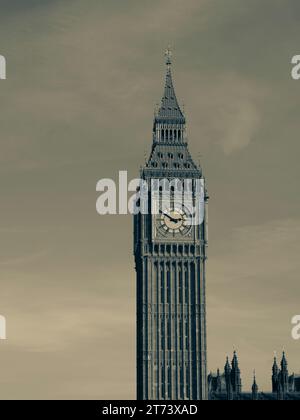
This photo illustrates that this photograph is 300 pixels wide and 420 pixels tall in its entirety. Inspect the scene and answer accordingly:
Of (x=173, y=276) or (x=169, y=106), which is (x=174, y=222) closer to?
(x=173, y=276)

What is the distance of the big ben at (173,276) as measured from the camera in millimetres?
178375

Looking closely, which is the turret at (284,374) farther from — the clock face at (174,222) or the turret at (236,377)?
the clock face at (174,222)

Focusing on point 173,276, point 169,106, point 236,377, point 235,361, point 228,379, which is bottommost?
point 228,379

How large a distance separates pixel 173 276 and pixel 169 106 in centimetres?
2331

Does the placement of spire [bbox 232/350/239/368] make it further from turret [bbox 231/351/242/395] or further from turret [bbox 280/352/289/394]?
turret [bbox 280/352/289/394]

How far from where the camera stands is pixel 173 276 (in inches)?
7160

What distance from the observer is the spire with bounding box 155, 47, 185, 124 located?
184750mm

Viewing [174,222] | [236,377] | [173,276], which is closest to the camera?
[236,377]

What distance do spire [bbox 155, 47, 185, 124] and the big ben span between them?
18.5 ft

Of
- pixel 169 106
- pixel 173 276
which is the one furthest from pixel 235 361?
pixel 169 106

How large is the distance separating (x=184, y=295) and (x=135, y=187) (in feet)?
52.0
